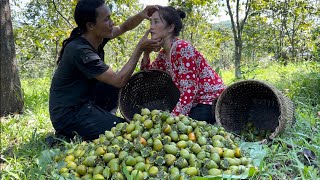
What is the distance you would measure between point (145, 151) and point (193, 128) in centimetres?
50

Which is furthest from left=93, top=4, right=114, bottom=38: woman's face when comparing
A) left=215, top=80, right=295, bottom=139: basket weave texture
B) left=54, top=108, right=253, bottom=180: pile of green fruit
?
left=215, top=80, right=295, bottom=139: basket weave texture

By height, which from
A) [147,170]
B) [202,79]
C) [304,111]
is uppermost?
[202,79]

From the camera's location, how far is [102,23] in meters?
3.23

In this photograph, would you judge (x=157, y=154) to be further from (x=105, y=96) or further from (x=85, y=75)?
(x=105, y=96)

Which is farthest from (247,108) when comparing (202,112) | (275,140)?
(275,140)

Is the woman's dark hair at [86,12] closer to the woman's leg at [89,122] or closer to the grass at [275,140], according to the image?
the woman's leg at [89,122]

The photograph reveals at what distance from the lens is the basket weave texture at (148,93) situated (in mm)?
3633

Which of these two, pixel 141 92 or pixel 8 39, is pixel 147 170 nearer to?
pixel 141 92

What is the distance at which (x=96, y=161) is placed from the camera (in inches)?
87.0

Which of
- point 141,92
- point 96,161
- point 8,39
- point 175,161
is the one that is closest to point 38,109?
point 8,39

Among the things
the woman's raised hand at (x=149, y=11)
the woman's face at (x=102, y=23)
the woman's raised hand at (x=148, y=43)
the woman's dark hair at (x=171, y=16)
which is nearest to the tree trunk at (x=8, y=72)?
the woman's face at (x=102, y=23)

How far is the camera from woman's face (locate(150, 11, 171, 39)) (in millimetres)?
3143

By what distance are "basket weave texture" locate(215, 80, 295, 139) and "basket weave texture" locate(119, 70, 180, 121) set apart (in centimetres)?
63

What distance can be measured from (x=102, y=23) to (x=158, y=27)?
532 mm
